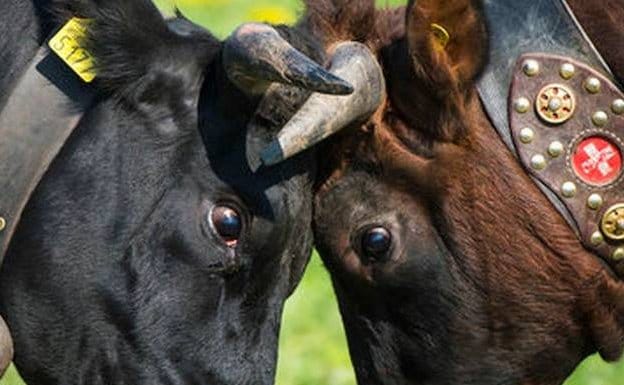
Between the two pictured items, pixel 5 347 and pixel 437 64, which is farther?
pixel 437 64

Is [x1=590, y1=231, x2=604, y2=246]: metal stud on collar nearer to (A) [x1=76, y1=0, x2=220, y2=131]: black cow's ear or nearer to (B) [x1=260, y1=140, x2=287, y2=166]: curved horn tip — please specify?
(B) [x1=260, y1=140, x2=287, y2=166]: curved horn tip

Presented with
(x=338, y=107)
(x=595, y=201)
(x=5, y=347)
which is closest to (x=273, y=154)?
(x=338, y=107)

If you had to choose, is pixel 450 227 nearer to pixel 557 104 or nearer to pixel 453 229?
pixel 453 229

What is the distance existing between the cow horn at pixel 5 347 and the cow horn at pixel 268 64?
85 cm

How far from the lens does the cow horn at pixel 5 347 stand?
5332 mm

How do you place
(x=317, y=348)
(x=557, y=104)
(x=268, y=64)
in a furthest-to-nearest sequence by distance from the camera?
(x=317, y=348) < (x=557, y=104) < (x=268, y=64)

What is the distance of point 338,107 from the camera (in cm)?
559

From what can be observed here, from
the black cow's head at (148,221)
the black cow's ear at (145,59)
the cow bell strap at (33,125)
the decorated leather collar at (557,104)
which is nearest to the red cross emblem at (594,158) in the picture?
the decorated leather collar at (557,104)

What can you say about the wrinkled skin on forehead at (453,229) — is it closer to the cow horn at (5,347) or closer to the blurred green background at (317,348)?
the cow horn at (5,347)

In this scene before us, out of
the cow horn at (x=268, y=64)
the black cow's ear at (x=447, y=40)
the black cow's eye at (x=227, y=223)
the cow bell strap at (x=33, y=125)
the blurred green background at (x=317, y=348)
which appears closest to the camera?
the cow horn at (x=268, y=64)

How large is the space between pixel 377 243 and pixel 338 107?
67 cm

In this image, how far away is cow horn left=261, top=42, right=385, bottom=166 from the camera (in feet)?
17.6

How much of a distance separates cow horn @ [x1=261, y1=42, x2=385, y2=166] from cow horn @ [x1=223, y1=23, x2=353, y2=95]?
15cm

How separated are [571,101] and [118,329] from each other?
1474 millimetres
